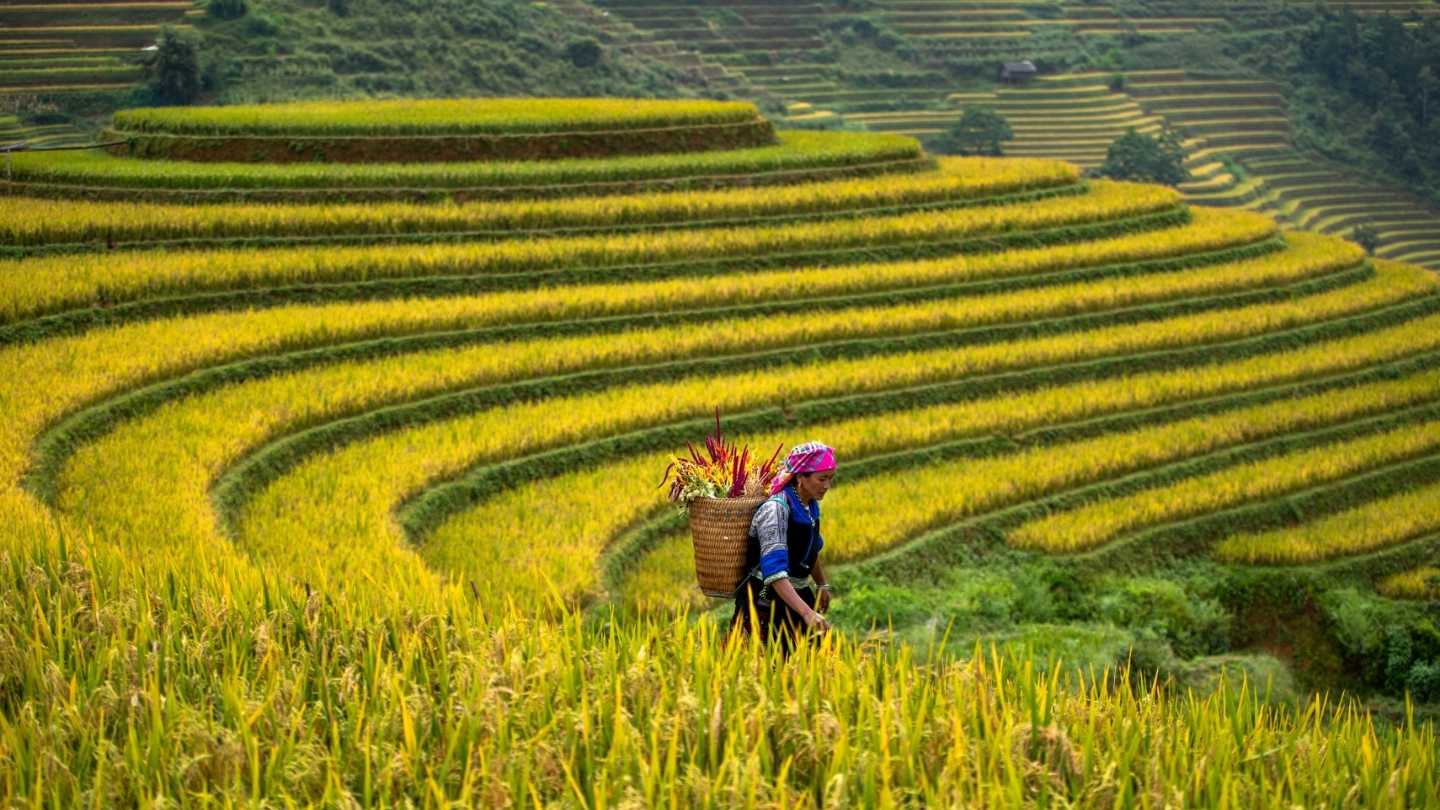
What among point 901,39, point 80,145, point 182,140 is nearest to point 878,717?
point 182,140

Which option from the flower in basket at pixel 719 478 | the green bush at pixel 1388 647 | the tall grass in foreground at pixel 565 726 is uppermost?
the tall grass in foreground at pixel 565 726

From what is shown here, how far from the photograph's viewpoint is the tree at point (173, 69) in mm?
28266

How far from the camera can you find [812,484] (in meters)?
6.09

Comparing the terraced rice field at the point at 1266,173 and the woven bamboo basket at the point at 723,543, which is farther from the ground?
the woven bamboo basket at the point at 723,543

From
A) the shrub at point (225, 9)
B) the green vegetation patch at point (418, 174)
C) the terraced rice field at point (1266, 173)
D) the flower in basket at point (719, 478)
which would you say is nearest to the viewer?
the flower in basket at point (719, 478)

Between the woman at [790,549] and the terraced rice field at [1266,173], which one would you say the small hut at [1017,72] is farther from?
the woman at [790,549]

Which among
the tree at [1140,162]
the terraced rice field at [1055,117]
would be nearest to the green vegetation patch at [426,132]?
the tree at [1140,162]

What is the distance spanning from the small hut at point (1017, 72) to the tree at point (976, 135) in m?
5.92

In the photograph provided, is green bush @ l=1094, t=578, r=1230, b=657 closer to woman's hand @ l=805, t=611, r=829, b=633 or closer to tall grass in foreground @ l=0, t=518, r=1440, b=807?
woman's hand @ l=805, t=611, r=829, b=633

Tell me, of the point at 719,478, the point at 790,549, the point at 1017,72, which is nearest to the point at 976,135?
the point at 1017,72

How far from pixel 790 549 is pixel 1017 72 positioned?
47.6 meters

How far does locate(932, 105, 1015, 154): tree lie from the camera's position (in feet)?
150

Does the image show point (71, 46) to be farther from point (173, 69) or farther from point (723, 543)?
point (723, 543)

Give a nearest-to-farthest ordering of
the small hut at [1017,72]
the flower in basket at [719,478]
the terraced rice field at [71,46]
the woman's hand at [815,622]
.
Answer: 1. the woman's hand at [815,622]
2. the flower in basket at [719,478]
3. the terraced rice field at [71,46]
4. the small hut at [1017,72]
